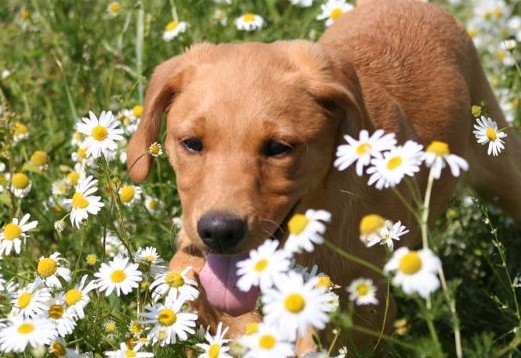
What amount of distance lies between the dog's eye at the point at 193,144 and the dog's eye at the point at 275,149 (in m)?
0.26

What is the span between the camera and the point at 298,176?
11.7 feet

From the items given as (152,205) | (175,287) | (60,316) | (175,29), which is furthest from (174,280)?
(175,29)

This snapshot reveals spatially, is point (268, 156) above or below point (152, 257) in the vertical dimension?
above

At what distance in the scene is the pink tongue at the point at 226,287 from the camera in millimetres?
3590

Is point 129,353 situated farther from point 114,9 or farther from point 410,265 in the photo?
point 114,9

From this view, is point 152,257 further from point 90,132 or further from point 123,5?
point 123,5

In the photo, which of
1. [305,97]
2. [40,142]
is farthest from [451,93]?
[40,142]

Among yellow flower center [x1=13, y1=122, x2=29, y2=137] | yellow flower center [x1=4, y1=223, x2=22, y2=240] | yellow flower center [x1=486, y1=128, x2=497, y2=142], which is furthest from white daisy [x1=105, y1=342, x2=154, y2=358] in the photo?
yellow flower center [x1=13, y1=122, x2=29, y2=137]

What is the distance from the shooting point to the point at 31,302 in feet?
10.2

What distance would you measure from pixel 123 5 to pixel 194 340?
353cm

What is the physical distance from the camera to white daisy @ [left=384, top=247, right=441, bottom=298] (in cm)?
223

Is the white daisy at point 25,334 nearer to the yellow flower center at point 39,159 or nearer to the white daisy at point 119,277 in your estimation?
the white daisy at point 119,277

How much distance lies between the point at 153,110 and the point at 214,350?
4.26 feet

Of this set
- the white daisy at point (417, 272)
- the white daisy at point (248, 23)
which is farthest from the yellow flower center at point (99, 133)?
the white daisy at point (248, 23)
